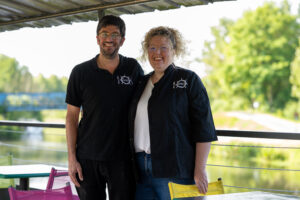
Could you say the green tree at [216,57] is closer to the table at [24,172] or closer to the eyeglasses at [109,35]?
the table at [24,172]

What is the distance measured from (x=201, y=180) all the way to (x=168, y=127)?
0.96 feet

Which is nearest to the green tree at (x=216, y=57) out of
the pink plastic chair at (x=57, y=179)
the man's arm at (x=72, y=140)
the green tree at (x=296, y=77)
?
the green tree at (x=296, y=77)

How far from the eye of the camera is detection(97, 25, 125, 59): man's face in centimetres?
219

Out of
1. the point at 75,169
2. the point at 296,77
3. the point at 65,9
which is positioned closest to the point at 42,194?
the point at 75,169

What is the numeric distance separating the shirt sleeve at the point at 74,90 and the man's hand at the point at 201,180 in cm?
75

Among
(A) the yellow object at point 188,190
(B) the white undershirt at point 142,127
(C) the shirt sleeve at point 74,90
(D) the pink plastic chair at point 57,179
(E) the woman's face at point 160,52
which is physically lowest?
(D) the pink plastic chair at point 57,179

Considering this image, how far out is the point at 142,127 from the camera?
82.4 inches

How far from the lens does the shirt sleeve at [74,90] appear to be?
2281 mm

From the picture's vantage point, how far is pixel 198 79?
207cm

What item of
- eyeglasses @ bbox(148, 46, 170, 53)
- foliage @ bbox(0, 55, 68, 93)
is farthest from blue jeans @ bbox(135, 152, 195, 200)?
foliage @ bbox(0, 55, 68, 93)

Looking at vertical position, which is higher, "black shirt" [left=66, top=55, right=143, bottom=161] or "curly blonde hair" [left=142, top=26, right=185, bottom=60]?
"curly blonde hair" [left=142, top=26, right=185, bottom=60]

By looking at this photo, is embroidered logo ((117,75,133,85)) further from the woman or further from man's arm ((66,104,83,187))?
man's arm ((66,104,83,187))

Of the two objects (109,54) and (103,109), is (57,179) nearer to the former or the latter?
(103,109)

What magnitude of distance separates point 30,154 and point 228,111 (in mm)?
16596
